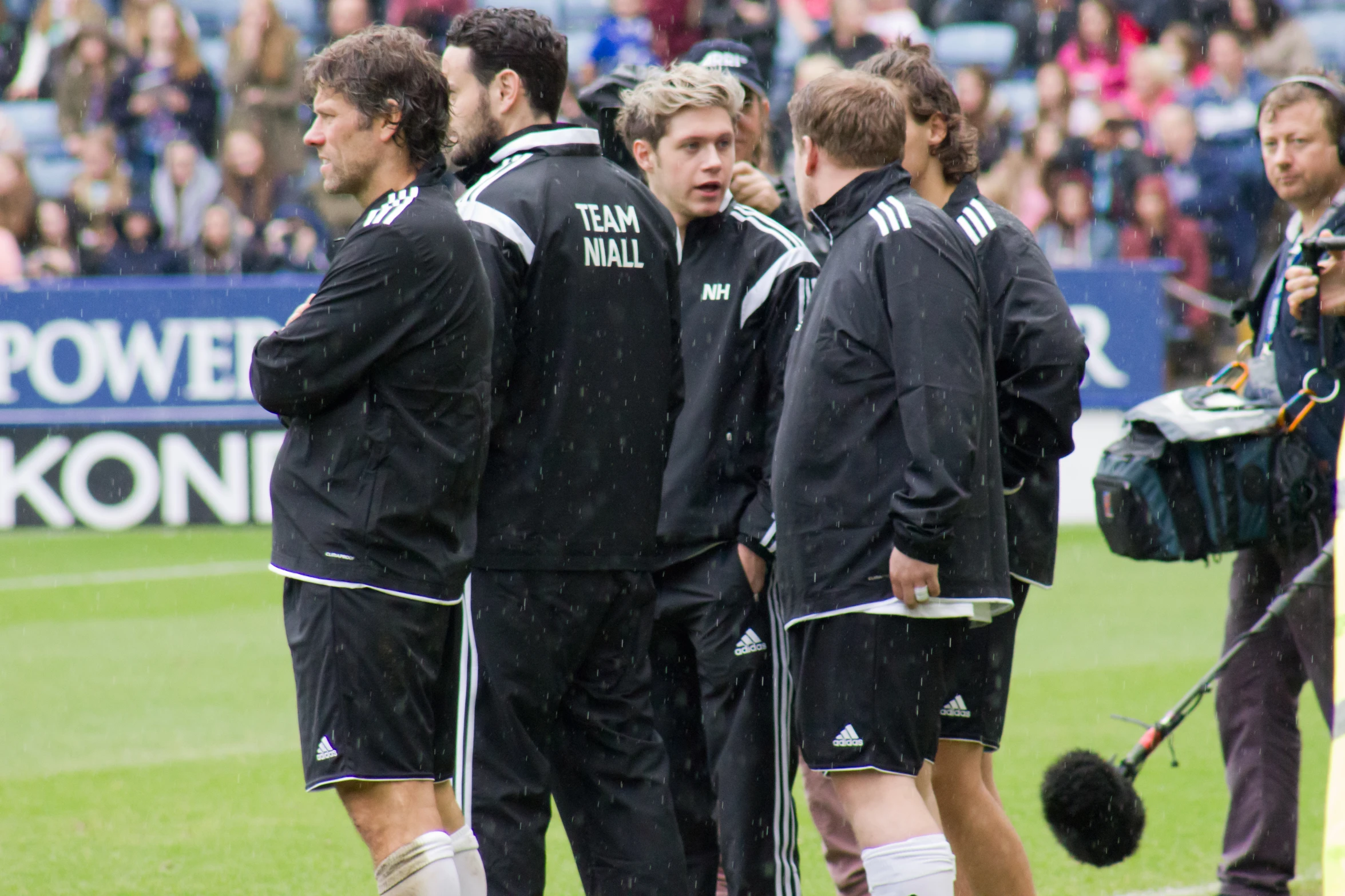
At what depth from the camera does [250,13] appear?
1594 cm

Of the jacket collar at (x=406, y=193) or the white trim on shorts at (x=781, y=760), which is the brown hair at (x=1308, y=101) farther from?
the jacket collar at (x=406, y=193)

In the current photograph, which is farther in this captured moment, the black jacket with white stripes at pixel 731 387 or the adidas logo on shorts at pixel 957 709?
the black jacket with white stripes at pixel 731 387

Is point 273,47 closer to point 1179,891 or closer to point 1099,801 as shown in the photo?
point 1179,891

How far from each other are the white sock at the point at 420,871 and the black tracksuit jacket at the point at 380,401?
49cm

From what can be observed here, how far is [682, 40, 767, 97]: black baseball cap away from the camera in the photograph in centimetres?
557

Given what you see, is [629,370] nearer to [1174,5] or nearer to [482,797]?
[482,797]

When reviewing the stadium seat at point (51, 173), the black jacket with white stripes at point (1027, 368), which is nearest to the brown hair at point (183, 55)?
the stadium seat at point (51, 173)

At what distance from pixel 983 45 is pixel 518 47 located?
1425 cm

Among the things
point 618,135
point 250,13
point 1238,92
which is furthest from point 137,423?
point 1238,92

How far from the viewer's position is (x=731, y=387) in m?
4.52

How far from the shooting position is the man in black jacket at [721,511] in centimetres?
436

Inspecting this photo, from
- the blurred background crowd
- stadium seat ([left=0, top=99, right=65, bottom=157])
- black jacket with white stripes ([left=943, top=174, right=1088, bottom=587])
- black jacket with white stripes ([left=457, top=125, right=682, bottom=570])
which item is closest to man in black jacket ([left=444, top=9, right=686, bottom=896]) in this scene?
black jacket with white stripes ([left=457, top=125, right=682, bottom=570])

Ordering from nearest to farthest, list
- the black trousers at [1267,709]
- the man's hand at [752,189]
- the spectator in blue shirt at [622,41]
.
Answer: the black trousers at [1267,709] → the man's hand at [752,189] → the spectator in blue shirt at [622,41]

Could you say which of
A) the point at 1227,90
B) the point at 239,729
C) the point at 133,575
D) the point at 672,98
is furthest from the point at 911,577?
the point at 1227,90
